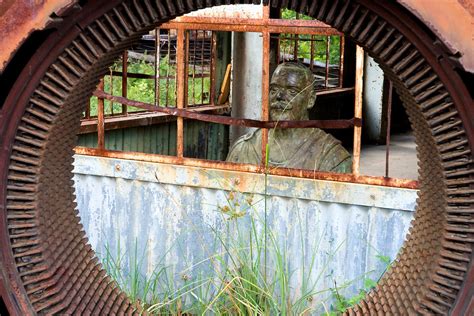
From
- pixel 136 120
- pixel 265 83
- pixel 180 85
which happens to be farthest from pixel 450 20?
pixel 136 120

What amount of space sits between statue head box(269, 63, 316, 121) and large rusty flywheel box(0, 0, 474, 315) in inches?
94.2

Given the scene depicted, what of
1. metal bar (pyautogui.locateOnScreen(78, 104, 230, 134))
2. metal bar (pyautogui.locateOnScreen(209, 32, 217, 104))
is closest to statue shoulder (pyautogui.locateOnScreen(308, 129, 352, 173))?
metal bar (pyautogui.locateOnScreen(78, 104, 230, 134))

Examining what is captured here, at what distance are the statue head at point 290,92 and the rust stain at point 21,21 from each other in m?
2.79

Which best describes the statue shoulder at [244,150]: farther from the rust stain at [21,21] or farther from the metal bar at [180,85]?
the rust stain at [21,21]

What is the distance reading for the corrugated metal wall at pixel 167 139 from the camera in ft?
22.3

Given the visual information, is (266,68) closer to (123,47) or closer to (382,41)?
(123,47)

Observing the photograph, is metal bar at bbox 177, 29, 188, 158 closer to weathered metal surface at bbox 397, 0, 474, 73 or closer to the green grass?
the green grass

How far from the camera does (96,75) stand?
2584 mm

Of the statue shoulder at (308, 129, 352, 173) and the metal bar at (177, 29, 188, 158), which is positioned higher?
the metal bar at (177, 29, 188, 158)

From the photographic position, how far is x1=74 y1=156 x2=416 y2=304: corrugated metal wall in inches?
180

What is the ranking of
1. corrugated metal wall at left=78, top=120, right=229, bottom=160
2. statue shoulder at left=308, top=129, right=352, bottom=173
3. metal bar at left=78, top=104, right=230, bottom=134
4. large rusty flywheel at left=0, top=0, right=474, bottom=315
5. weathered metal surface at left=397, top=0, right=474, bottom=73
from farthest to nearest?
corrugated metal wall at left=78, top=120, right=229, bottom=160 < metal bar at left=78, top=104, right=230, bottom=134 < statue shoulder at left=308, top=129, right=352, bottom=173 < large rusty flywheel at left=0, top=0, right=474, bottom=315 < weathered metal surface at left=397, top=0, right=474, bottom=73

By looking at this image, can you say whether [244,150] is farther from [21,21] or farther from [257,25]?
[21,21]

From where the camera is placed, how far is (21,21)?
7.33ft

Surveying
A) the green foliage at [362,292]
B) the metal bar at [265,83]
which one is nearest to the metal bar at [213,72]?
the metal bar at [265,83]
